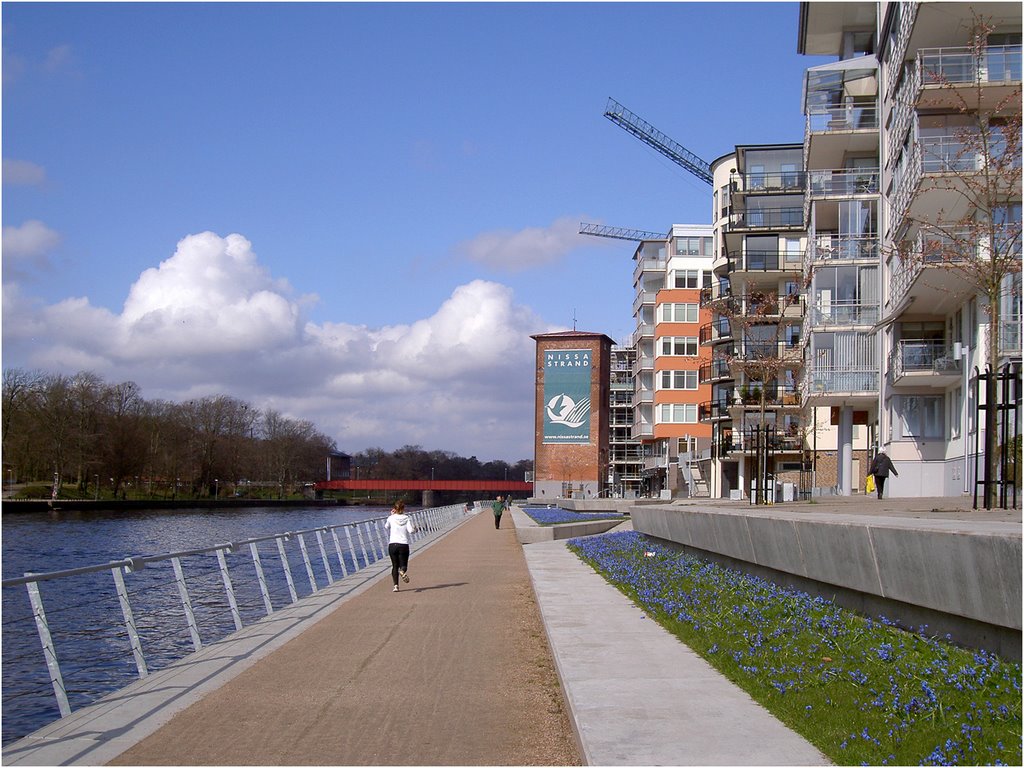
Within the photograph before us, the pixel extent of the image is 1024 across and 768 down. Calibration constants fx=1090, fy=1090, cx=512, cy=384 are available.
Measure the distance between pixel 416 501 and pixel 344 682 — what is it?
166 m

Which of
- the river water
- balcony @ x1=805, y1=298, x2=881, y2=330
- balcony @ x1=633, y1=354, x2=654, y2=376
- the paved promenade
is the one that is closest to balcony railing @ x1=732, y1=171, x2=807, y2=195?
balcony @ x1=633, y1=354, x2=654, y2=376

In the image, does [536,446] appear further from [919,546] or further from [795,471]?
[919,546]

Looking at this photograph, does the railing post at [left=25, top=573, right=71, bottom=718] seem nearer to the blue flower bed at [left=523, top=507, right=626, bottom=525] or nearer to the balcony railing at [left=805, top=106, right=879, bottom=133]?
the blue flower bed at [left=523, top=507, right=626, bottom=525]

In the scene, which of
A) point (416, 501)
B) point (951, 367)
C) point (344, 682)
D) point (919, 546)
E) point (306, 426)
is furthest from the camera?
point (416, 501)

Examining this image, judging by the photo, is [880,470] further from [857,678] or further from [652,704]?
[652,704]

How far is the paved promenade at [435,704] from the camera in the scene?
720cm

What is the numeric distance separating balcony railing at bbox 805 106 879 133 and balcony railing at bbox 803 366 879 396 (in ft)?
29.4

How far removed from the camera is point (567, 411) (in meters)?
126

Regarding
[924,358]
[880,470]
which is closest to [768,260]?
[924,358]

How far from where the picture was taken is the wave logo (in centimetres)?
12562

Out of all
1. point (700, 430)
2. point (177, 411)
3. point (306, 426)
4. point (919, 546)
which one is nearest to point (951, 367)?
point (919, 546)

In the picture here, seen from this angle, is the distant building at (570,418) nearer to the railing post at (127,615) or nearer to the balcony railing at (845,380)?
the balcony railing at (845,380)

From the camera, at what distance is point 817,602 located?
11.6 m

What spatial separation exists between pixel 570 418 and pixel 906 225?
3775 inches
